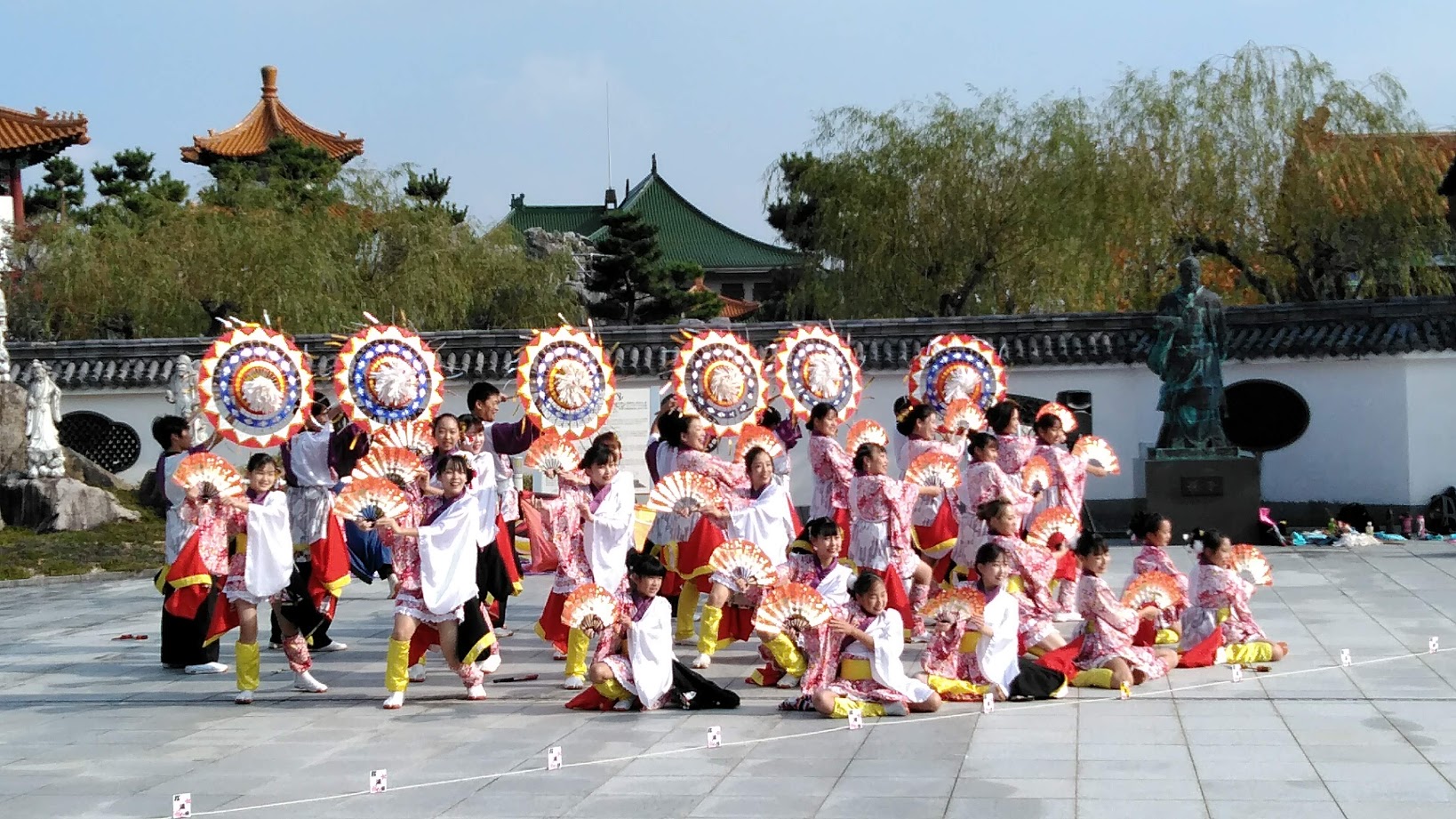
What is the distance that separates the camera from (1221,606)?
966 cm

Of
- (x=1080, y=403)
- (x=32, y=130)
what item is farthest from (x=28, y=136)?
(x=1080, y=403)

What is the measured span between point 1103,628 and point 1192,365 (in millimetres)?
7700

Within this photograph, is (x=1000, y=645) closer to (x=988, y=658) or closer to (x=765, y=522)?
(x=988, y=658)

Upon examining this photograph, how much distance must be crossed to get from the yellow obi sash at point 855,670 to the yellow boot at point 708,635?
154cm

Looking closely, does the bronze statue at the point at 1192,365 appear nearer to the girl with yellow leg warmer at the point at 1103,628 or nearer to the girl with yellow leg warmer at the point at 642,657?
the girl with yellow leg warmer at the point at 1103,628

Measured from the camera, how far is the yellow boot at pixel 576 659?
9.45 meters

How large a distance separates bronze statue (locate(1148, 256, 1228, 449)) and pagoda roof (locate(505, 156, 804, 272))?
104 ft

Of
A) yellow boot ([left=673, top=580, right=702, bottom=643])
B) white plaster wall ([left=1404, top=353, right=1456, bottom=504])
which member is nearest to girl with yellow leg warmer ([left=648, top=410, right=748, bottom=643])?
yellow boot ([left=673, top=580, right=702, bottom=643])

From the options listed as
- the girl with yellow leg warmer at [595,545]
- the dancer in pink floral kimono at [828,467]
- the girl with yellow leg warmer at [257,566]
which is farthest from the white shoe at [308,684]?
the dancer in pink floral kimono at [828,467]

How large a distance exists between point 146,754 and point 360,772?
1.23m

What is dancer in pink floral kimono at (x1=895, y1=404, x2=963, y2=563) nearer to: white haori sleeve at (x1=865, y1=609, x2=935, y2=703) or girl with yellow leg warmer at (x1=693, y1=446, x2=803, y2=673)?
girl with yellow leg warmer at (x1=693, y1=446, x2=803, y2=673)

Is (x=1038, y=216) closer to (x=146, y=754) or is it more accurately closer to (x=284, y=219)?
(x=284, y=219)

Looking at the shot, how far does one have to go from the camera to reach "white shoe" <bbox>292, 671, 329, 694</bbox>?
9578mm

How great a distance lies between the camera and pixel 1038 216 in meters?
23.5
